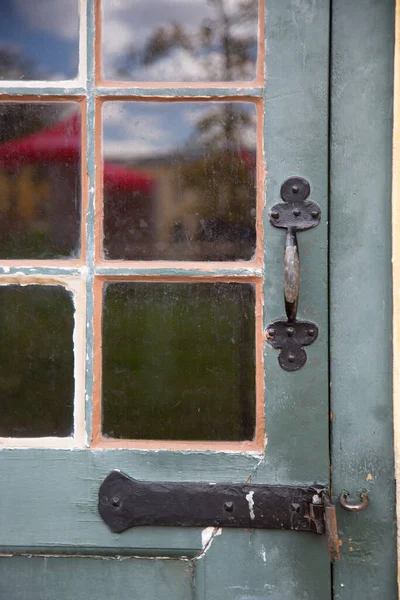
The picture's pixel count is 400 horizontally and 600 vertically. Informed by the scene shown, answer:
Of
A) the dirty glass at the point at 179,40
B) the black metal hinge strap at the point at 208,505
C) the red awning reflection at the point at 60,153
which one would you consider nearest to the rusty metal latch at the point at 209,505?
the black metal hinge strap at the point at 208,505

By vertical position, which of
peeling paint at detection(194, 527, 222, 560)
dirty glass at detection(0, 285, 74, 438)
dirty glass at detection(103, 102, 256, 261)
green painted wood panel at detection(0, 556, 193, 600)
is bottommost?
green painted wood panel at detection(0, 556, 193, 600)

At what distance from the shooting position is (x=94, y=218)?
43.0 inches

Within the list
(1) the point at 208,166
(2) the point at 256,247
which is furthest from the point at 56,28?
(2) the point at 256,247

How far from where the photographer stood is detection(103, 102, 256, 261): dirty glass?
1.09 m

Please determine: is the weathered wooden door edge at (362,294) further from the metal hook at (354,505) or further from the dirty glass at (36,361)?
the dirty glass at (36,361)

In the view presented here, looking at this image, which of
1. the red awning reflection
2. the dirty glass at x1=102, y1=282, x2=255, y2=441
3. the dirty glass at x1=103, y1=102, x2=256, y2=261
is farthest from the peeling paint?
the red awning reflection

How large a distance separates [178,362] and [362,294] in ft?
1.13

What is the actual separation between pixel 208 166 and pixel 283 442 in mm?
505

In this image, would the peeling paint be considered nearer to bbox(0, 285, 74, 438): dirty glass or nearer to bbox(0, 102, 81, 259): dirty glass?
bbox(0, 285, 74, 438): dirty glass

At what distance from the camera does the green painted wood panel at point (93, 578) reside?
1089 mm

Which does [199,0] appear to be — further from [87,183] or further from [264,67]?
[87,183]

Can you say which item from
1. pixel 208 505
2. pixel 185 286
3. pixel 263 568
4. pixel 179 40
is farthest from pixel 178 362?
pixel 179 40

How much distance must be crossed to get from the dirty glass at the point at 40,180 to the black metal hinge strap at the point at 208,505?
0.43 m

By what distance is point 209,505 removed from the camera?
107 centimetres
